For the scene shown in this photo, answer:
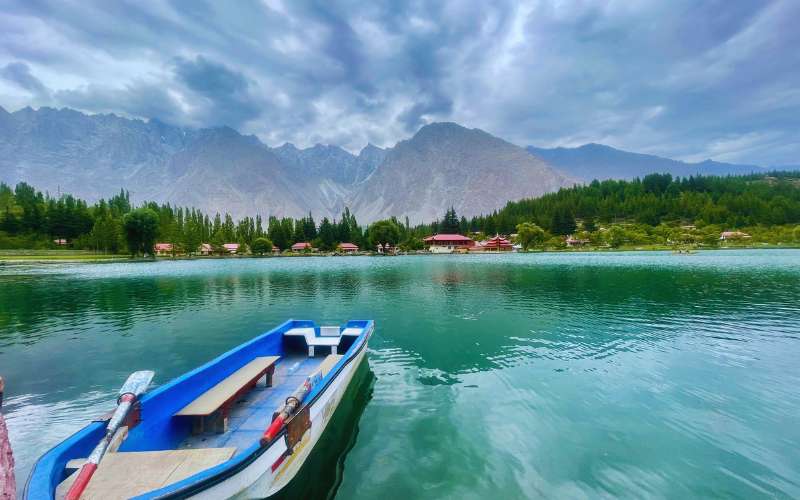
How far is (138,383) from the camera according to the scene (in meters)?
7.55

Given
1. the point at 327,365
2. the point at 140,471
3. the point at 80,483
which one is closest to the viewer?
the point at 80,483

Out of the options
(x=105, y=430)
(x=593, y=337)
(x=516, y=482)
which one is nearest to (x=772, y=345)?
(x=593, y=337)

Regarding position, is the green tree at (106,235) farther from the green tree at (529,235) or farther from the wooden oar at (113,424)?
the green tree at (529,235)

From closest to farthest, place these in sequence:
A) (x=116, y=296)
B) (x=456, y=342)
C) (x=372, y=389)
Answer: (x=372, y=389), (x=456, y=342), (x=116, y=296)

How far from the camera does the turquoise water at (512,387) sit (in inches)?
345

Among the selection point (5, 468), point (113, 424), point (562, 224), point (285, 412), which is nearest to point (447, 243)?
point (562, 224)

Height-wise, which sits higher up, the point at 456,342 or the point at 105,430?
the point at 105,430

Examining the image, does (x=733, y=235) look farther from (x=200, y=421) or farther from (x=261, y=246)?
(x=200, y=421)

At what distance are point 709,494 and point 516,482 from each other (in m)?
4.10

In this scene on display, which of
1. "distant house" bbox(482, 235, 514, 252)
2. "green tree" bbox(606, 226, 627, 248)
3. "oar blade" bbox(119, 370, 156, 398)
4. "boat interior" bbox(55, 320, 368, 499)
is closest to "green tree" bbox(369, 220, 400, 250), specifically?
"distant house" bbox(482, 235, 514, 252)

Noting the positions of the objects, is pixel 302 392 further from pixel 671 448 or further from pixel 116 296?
pixel 116 296

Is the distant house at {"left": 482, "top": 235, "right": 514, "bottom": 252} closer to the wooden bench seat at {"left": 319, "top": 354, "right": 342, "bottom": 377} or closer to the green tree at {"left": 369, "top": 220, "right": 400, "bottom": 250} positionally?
the green tree at {"left": 369, "top": 220, "right": 400, "bottom": 250}

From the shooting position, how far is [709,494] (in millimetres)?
8055

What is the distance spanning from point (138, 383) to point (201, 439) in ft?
6.76
